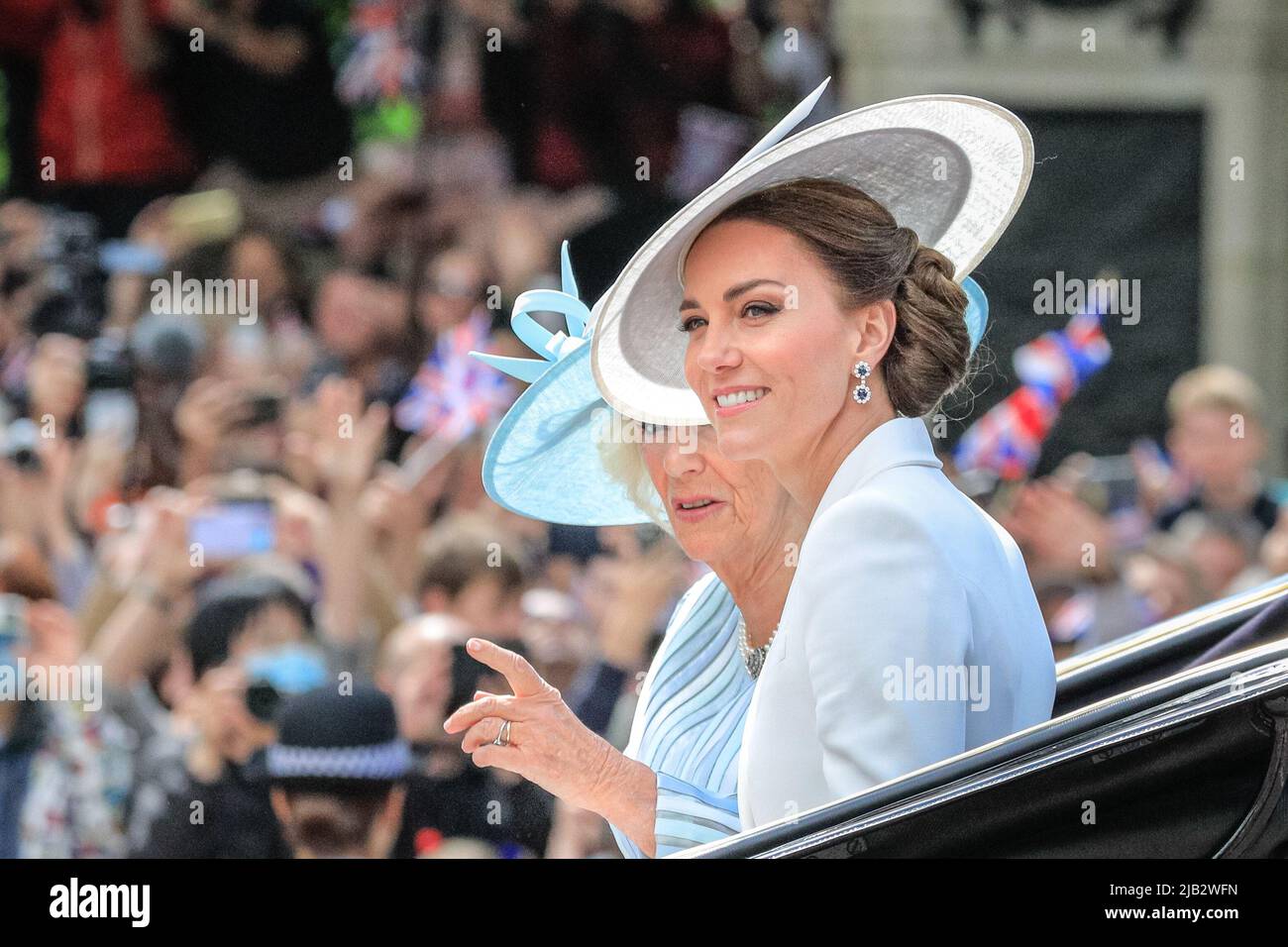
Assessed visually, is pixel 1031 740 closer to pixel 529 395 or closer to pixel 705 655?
pixel 705 655

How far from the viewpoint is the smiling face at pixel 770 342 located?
7.43ft

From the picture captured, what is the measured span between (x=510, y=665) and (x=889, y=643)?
48 cm

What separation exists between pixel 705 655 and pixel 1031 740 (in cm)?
63

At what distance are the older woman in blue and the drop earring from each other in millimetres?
341

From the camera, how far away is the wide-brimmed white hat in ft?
7.56

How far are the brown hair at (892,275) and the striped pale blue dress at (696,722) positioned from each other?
1.55ft

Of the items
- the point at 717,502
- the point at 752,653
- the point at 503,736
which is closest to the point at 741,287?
the point at 717,502

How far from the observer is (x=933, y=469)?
2.22m

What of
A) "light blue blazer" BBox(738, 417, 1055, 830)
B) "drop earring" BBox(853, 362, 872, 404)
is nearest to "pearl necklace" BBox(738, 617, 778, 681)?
"light blue blazer" BBox(738, 417, 1055, 830)

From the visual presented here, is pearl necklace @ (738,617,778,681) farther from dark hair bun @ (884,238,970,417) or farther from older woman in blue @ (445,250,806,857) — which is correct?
dark hair bun @ (884,238,970,417)

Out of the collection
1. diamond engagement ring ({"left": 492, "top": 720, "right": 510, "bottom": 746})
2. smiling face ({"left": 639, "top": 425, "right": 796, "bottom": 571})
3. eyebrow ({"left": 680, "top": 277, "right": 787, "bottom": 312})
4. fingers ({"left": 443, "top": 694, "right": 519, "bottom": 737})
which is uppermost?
A: eyebrow ({"left": 680, "top": 277, "right": 787, "bottom": 312})

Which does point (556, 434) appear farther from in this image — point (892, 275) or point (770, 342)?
point (892, 275)

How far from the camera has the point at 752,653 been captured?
2.53 m
